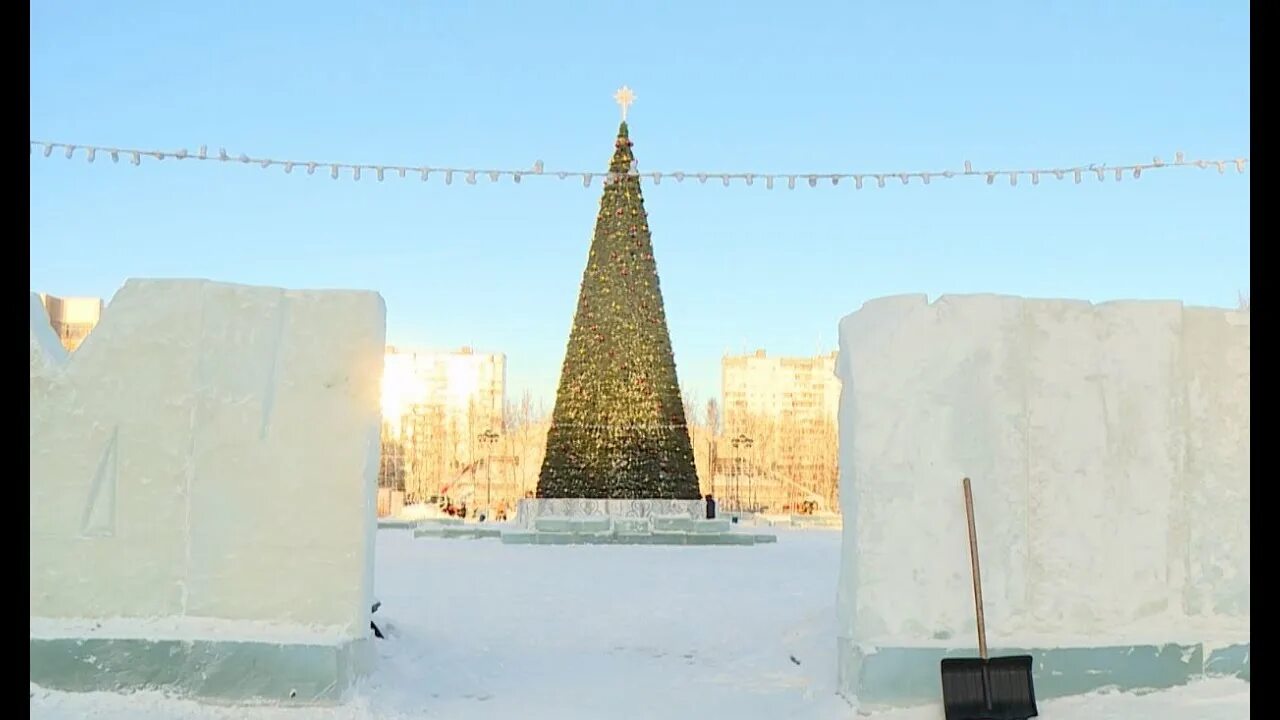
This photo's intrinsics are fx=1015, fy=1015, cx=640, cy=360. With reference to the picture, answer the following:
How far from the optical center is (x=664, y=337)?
2308cm

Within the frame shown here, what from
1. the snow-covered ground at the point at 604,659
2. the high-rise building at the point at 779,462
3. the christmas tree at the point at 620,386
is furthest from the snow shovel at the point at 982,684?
the high-rise building at the point at 779,462

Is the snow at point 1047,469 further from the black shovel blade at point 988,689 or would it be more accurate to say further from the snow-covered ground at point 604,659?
the snow-covered ground at point 604,659

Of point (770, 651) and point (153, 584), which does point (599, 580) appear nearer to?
point (770, 651)

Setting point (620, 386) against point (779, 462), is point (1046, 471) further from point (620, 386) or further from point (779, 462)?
point (779, 462)

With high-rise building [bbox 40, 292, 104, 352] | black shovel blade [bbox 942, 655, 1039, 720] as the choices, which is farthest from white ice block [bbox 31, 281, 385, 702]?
high-rise building [bbox 40, 292, 104, 352]

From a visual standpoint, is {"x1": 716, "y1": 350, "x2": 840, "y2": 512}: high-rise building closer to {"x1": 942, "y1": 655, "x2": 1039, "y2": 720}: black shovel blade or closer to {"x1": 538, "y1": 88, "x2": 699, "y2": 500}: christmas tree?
{"x1": 538, "y1": 88, "x2": 699, "y2": 500}: christmas tree

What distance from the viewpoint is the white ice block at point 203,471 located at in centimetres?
662

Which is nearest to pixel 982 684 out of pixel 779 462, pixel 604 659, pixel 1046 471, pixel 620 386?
pixel 1046 471

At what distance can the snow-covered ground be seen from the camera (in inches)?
262

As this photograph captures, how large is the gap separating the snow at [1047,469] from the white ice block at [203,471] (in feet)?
11.3
